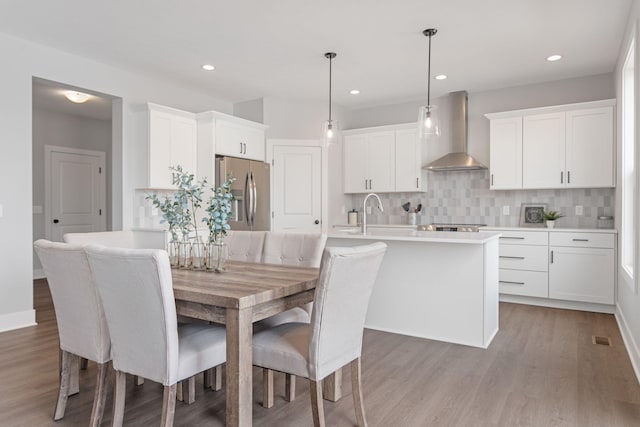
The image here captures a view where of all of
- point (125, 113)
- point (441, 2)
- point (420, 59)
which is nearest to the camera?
point (441, 2)

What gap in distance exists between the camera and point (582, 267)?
4.34 m

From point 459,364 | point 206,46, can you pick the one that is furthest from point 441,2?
point 459,364

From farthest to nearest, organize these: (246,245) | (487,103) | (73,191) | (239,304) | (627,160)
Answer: (73,191), (487,103), (627,160), (246,245), (239,304)

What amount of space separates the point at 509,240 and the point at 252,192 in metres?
3.07

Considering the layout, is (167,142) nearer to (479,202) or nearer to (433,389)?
(433,389)

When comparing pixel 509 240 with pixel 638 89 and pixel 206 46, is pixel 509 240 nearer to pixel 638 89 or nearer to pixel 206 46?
pixel 638 89

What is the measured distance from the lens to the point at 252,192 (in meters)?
5.27

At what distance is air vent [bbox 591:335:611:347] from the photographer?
3314 mm

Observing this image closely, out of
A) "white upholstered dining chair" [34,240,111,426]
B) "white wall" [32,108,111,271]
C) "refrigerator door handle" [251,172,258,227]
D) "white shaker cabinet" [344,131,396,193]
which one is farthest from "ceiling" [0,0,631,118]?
"white wall" [32,108,111,271]

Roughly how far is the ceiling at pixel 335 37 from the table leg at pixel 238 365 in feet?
7.93

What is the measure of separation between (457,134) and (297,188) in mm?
2225

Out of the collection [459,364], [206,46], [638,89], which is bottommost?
[459,364]

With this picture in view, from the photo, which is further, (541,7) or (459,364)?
(541,7)

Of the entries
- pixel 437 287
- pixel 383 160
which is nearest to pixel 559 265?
pixel 437 287
